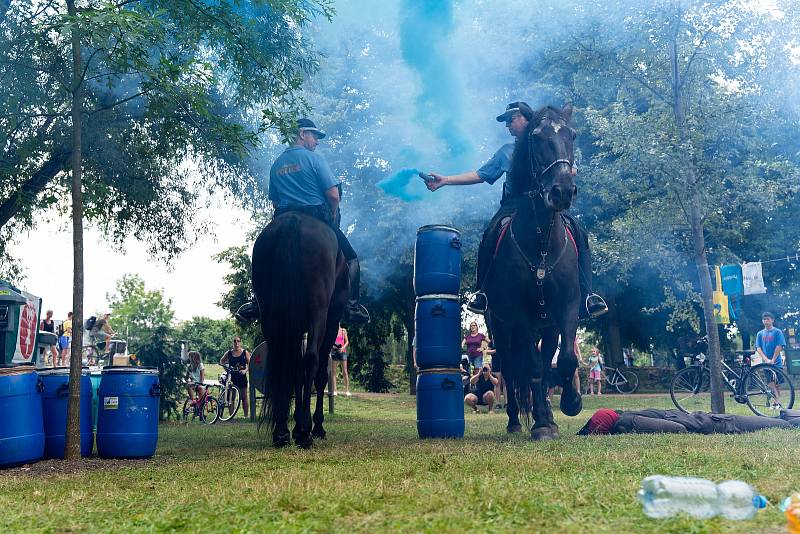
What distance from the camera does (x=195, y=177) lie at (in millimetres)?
15594

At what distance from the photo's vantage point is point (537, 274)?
826cm

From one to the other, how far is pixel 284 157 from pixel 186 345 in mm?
10281

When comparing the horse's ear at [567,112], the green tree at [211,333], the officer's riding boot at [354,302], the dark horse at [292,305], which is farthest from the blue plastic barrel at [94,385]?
the green tree at [211,333]

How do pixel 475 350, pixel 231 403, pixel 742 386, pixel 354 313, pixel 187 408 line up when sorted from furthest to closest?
pixel 475 350, pixel 231 403, pixel 187 408, pixel 742 386, pixel 354 313

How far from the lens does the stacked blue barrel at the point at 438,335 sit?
9133mm

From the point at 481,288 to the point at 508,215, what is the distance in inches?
36.2

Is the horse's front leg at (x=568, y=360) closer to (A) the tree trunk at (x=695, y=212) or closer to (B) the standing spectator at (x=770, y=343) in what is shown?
(A) the tree trunk at (x=695, y=212)

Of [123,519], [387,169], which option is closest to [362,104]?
[387,169]

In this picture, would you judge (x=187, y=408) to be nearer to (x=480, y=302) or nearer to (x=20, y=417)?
(x=480, y=302)

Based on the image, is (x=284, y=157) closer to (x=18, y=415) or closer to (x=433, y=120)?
(x=18, y=415)

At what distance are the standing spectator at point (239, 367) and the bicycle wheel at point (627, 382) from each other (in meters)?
17.7

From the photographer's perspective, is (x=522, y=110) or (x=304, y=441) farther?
(x=522, y=110)

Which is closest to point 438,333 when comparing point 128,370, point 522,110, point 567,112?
point 522,110

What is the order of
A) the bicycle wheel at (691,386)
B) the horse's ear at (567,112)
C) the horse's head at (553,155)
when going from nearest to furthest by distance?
the horse's head at (553,155), the horse's ear at (567,112), the bicycle wheel at (691,386)
